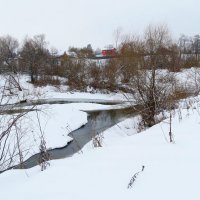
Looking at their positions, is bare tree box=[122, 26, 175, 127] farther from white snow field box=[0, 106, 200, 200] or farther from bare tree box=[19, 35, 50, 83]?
bare tree box=[19, 35, 50, 83]

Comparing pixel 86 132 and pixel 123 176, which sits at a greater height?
pixel 123 176

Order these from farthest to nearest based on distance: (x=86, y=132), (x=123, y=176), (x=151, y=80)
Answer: (x=86, y=132), (x=151, y=80), (x=123, y=176)

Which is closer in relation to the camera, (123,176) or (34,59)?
(123,176)

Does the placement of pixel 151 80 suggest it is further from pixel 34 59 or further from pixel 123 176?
pixel 34 59

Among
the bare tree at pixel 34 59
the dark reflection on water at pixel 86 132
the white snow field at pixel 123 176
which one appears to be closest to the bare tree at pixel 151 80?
the dark reflection on water at pixel 86 132

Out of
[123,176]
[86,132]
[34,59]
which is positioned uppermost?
[34,59]

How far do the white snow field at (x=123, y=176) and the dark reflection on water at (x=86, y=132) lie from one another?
5.09 m

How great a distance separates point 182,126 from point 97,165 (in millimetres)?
2472

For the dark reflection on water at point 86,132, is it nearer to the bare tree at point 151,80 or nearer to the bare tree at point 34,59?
the bare tree at point 151,80

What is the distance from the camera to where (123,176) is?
313 cm

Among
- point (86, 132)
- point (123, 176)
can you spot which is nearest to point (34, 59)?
point (86, 132)

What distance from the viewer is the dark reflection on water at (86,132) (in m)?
13.3

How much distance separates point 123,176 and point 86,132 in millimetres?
15252

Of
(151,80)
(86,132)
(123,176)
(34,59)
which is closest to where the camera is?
(123,176)
